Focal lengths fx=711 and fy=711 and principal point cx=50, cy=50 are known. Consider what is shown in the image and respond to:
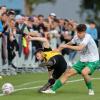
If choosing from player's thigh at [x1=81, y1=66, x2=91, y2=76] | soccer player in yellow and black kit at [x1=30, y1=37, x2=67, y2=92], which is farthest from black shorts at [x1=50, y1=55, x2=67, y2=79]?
player's thigh at [x1=81, y1=66, x2=91, y2=76]

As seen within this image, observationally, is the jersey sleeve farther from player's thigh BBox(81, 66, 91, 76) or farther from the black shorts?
the black shorts

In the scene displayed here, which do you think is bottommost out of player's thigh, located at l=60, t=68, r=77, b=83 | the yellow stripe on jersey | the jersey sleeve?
player's thigh, located at l=60, t=68, r=77, b=83

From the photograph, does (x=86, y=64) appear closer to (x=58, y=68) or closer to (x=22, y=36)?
(x=58, y=68)

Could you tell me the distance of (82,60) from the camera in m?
17.2

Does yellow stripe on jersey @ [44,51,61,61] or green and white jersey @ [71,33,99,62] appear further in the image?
yellow stripe on jersey @ [44,51,61,61]

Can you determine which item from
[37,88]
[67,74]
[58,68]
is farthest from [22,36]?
[67,74]

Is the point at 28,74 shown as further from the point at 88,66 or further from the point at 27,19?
the point at 88,66

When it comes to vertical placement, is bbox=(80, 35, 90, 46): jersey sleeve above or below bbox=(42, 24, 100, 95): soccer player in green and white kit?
above

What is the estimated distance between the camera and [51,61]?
1747cm

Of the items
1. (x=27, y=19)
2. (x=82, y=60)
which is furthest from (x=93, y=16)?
(x=82, y=60)

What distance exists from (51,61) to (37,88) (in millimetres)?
1400

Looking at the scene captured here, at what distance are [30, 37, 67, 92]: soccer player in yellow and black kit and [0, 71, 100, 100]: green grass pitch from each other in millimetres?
377

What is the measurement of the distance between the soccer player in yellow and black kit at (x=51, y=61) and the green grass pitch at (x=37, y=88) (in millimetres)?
377

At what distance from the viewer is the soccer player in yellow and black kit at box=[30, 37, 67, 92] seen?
57.4 ft
